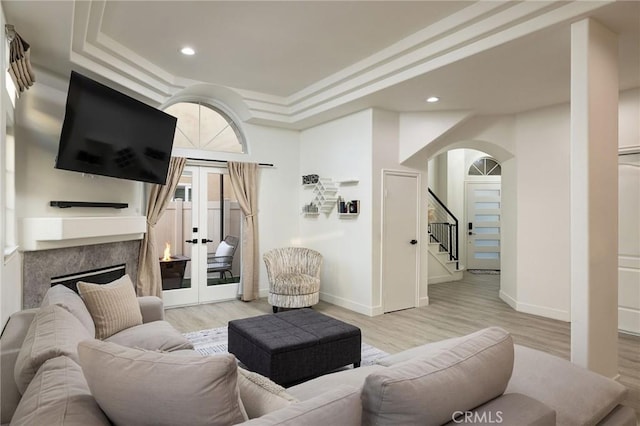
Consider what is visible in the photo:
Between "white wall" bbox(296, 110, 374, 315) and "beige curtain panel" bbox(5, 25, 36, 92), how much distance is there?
3.60 m

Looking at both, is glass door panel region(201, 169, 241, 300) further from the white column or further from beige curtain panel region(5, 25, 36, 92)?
the white column

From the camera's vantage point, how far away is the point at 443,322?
4.62 metres

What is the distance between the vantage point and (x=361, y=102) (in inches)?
186

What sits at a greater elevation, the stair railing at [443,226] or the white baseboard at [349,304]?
the stair railing at [443,226]

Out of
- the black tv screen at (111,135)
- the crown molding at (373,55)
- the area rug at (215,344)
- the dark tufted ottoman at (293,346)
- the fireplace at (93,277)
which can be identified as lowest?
the area rug at (215,344)

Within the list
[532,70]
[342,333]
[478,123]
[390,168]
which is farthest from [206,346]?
[478,123]

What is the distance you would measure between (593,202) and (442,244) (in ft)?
18.9

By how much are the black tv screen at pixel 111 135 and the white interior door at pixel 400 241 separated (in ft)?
9.52

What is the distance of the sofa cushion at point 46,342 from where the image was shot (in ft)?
4.41

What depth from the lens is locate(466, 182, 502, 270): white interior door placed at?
350 inches

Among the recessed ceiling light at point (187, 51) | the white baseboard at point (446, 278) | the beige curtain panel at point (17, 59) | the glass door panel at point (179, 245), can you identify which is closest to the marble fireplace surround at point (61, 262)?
the glass door panel at point (179, 245)

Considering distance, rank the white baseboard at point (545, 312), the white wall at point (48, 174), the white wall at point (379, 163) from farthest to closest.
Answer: the white wall at point (379, 163) < the white baseboard at point (545, 312) < the white wall at point (48, 174)

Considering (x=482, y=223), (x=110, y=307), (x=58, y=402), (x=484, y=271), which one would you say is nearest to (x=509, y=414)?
(x=58, y=402)

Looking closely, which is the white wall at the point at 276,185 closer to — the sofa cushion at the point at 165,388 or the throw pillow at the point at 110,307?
the throw pillow at the point at 110,307
